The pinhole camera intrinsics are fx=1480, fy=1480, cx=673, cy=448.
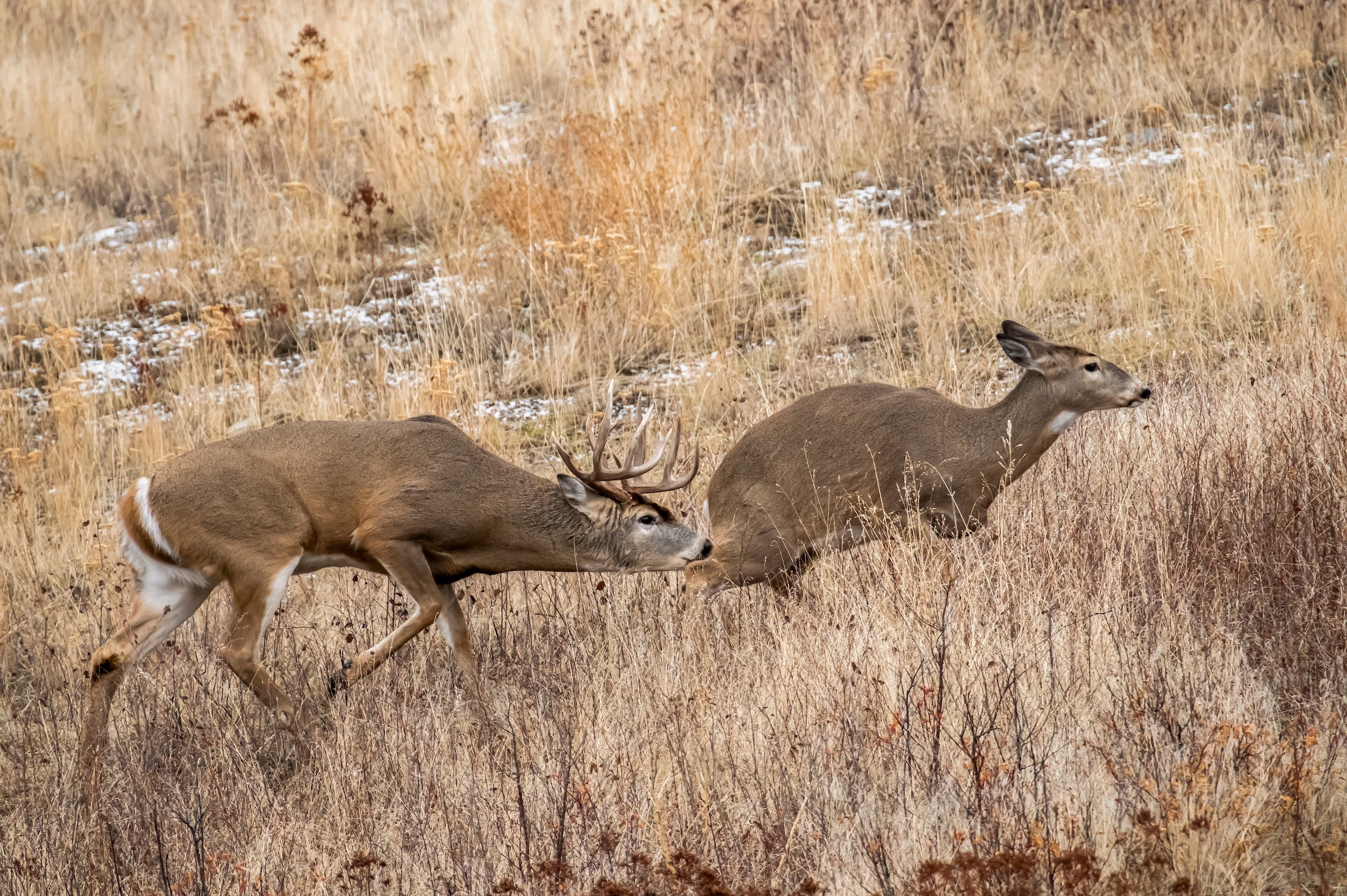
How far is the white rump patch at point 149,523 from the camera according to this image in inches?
245

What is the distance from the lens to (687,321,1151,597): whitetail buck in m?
6.68

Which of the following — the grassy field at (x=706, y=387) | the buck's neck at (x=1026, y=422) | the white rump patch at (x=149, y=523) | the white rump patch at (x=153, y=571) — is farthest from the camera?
the buck's neck at (x=1026, y=422)

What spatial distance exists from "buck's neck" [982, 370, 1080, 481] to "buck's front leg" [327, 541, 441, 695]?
2629 mm

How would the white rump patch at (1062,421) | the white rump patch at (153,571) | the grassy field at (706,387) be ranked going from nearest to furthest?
1. the grassy field at (706,387)
2. the white rump patch at (153,571)
3. the white rump patch at (1062,421)

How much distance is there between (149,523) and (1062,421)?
4192 mm

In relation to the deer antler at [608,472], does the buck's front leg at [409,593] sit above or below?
below

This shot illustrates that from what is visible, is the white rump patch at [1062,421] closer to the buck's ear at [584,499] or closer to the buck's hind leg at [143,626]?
the buck's ear at [584,499]

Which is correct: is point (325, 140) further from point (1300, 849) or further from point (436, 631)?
point (1300, 849)

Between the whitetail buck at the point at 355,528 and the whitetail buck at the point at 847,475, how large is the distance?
268 millimetres

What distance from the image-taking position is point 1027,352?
23.6 feet

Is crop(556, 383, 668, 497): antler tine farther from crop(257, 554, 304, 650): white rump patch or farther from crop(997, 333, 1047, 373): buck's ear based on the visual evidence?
crop(997, 333, 1047, 373): buck's ear

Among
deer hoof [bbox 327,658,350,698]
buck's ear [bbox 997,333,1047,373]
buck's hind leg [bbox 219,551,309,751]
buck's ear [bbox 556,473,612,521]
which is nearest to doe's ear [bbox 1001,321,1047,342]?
buck's ear [bbox 997,333,1047,373]

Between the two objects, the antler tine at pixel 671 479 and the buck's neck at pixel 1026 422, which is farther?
the buck's neck at pixel 1026 422

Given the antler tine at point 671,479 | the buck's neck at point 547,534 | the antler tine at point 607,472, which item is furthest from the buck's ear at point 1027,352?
the buck's neck at point 547,534
